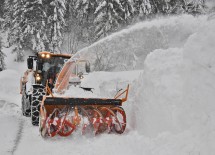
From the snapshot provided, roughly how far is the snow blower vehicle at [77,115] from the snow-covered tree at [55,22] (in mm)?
21586

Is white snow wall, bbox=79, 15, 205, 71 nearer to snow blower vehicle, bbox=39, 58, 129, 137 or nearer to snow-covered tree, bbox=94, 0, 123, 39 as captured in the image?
snow-covered tree, bbox=94, 0, 123, 39

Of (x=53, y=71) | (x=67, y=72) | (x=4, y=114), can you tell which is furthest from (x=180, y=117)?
(x=4, y=114)

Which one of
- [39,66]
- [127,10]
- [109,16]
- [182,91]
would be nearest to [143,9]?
[127,10]

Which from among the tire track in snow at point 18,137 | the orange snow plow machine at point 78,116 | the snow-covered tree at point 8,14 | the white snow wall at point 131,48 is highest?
the snow-covered tree at point 8,14

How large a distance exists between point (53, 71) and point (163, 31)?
1419 centimetres

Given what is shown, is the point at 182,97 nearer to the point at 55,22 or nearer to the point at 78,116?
the point at 78,116

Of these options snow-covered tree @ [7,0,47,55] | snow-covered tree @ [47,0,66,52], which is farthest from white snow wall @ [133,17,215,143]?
snow-covered tree @ [7,0,47,55]

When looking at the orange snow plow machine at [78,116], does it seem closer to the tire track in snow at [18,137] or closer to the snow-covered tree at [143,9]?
the tire track in snow at [18,137]

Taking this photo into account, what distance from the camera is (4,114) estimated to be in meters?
9.35

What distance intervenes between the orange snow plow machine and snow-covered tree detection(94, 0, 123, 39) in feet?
50.2

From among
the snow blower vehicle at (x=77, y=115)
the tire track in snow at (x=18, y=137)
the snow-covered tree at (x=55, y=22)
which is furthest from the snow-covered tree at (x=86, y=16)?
the snow blower vehicle at (x=77, y=115)

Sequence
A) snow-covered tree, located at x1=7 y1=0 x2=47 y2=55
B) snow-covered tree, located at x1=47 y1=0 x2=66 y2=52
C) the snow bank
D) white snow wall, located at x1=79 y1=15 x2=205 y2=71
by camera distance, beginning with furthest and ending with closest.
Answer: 1. snow-covered tree, located at x1=7 y1=0 x2=47 y2=55
2. snow-covered tree, located at x1=47 y1=0 x2=66 y2=52
3. white snow wall, located at x1=79 y1=15 x2=205 y2=71
4. the snow bank

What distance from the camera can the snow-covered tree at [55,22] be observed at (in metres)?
27.2

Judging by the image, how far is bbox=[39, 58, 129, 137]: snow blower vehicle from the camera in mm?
5957
